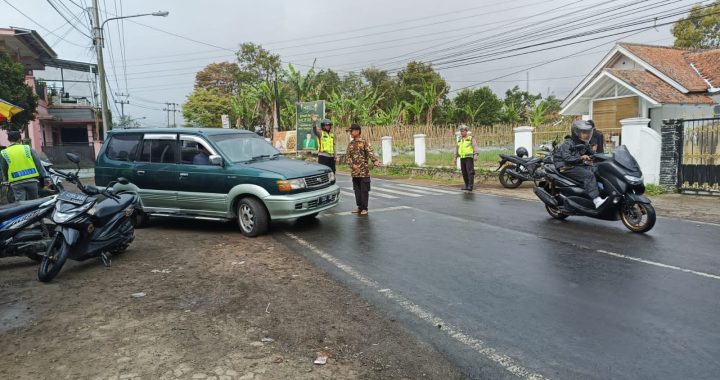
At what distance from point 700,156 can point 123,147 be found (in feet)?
41.3

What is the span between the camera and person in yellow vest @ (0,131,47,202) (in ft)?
26.8

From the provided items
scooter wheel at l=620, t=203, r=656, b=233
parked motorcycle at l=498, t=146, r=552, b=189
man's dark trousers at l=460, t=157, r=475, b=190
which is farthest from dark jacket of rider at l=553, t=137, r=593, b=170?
man's dark trousers at l=460, t=157, r=475, b=190

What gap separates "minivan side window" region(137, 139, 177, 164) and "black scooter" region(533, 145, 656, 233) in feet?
22.1

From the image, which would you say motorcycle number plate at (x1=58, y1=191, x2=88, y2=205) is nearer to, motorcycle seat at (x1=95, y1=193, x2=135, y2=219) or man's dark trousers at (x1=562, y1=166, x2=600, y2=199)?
motorcycle seat at (x1=95, y1=193, x2=135, y2=219)

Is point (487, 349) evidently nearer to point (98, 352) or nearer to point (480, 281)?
point (480, 281)

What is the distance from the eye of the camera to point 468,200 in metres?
11.8

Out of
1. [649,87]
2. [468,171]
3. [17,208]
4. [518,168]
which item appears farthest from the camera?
[649,87]

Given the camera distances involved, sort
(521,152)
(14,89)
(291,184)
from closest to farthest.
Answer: (291,184) → (521,152) → (14,89)

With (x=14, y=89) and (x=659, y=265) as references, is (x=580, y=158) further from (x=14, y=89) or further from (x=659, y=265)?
(x=14, y=89)

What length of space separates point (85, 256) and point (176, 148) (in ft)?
9.38

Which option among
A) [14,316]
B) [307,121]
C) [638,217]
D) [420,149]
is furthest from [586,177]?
[307,121]

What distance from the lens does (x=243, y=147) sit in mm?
8602

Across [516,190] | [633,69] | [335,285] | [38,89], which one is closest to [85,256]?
[335,285]

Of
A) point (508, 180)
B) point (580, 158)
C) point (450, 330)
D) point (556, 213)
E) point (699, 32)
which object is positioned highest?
point (699, 32)
